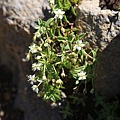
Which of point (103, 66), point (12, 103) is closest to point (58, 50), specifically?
point (103, 66)

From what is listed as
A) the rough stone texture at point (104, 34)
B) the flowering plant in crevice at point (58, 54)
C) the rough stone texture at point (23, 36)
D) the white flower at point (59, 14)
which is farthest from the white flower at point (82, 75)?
the rough stone texture at point (23, 36)

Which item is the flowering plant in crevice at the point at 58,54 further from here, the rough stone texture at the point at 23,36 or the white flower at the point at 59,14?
the rough stone texture at the point at 23,36

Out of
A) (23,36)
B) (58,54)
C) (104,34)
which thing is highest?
(23,36)

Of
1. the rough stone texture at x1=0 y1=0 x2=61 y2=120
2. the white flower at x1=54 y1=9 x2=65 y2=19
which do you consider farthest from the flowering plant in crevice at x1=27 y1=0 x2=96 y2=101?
the rough stone texture at x1=0 y1=0 x2=61 y2=120

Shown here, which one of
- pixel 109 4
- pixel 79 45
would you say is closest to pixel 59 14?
pixel 79 45

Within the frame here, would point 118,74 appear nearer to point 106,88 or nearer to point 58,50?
point 106,88

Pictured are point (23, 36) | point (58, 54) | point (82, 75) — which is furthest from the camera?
point (23, 36)

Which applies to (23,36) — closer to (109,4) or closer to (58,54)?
(58,54)
